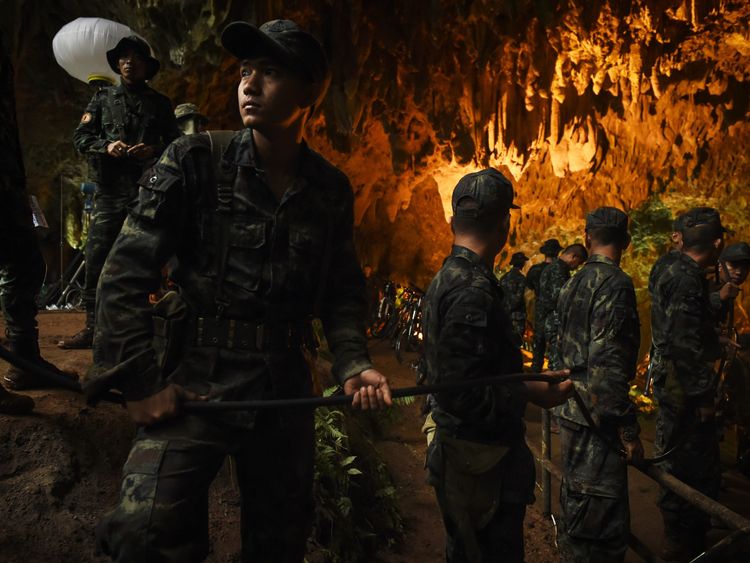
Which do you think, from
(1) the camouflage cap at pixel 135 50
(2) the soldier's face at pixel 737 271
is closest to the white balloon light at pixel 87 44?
(1) the camouflage cap at pixel 135 50

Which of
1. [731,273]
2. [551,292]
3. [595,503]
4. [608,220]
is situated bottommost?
[595,503]

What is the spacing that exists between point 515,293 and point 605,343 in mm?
7168

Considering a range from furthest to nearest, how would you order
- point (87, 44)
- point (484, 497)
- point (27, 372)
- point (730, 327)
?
point (87, 44) → point (730, 327) → point (27, 372) → point (484, 497)

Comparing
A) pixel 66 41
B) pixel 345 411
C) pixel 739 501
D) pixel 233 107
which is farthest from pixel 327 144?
pixel 739 501

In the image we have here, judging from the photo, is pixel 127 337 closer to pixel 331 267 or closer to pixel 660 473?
pixel 331 267

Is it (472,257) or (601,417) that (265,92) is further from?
(601,417)

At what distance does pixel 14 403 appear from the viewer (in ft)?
10.1

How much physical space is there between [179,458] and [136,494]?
0.52ft

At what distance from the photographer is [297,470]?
6.89 feet

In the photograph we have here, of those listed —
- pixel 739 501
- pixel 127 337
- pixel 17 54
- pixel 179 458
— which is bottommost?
pixel 739 501

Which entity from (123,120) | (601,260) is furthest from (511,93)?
(123,120)

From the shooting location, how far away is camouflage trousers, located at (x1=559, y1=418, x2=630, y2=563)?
356 centimetres

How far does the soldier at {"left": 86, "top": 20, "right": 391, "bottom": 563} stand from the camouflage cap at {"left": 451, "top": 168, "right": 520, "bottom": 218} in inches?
27.9

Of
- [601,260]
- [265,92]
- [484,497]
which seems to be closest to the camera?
[265,92]
